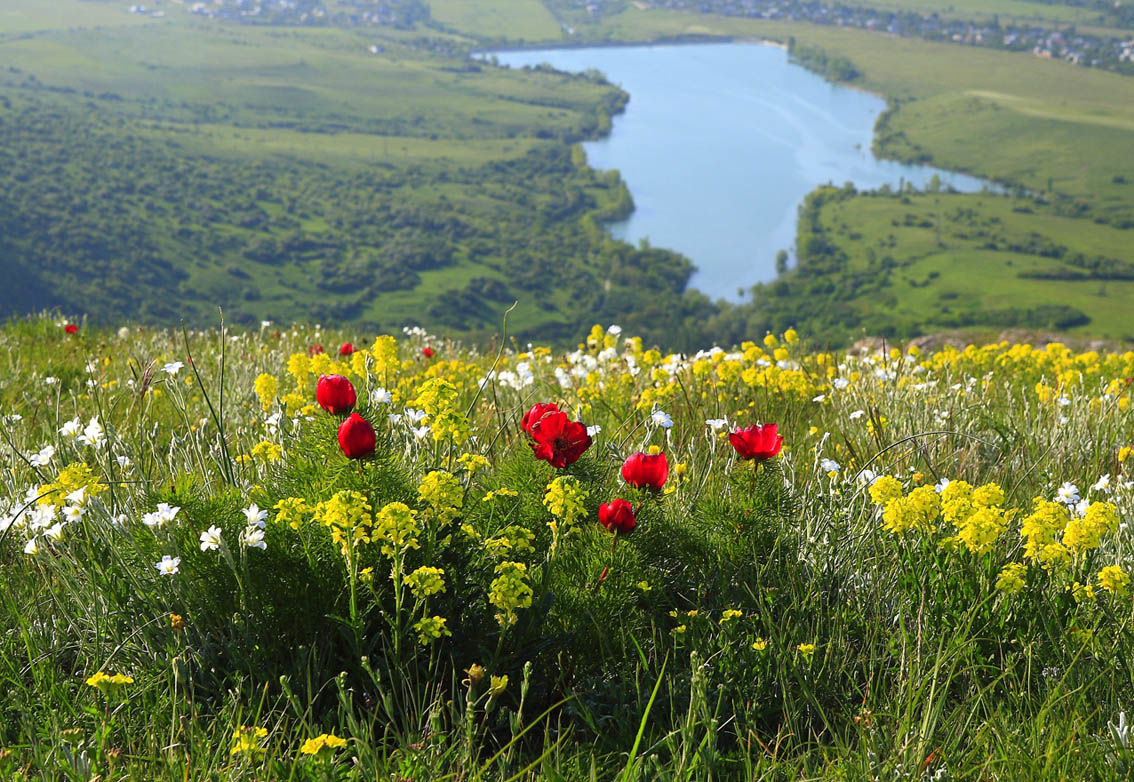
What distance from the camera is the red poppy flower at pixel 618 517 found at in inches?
96.7

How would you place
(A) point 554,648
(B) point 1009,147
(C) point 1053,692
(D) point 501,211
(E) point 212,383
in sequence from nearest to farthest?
(C) point 1053,692
(A) point 554,648
(E) point 212,383
(D) point 501,211
(B) point 1009,147

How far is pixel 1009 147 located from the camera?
620 feet

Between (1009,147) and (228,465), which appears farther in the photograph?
(1009,147)

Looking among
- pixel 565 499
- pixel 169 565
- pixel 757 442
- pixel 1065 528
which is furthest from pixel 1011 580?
pixel 169 565

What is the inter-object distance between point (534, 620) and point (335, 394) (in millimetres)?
844

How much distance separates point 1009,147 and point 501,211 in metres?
109

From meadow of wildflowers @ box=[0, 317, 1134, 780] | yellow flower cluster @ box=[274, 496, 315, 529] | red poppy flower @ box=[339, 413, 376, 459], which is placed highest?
red poppy flower @ box=[339, 413, 376, 459]

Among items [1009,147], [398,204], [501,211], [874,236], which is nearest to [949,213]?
[874,236]

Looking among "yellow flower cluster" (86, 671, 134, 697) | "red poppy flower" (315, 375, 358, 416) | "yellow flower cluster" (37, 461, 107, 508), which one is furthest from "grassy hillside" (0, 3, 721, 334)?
"yellow flower cluster" (86, 671, 134, 697)

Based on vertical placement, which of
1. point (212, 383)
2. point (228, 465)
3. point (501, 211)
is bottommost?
point (501, 211)

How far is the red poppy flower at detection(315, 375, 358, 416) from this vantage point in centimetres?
253

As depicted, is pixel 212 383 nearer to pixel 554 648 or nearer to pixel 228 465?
pixel 228 465

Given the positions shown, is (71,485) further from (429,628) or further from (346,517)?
(429,628)

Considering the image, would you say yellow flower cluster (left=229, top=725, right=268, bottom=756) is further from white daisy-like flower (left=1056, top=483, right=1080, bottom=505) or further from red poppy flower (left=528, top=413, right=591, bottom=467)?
white daisy-like flower (left=1056, top=483, right=1080, bottom=505)
